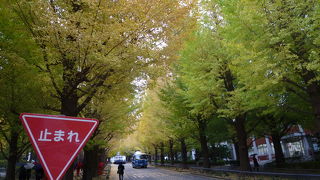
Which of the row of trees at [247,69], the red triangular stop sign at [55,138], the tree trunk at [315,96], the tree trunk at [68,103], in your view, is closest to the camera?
the red triangular stop sign at [55,138]

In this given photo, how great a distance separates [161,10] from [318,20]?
4812 mm

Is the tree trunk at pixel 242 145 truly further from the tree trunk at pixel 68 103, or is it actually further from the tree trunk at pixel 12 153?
the tree trunk at pixel 12 153

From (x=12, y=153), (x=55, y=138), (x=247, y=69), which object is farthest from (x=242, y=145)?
(x=55, y=138)

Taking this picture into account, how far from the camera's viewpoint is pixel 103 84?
620cm

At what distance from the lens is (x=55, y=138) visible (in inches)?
87.7

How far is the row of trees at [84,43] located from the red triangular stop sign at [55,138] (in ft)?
8.47

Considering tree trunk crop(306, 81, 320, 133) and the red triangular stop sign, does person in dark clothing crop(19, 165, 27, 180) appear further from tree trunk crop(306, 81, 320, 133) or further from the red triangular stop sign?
tree trunk crop(306, 81, 320, 133)

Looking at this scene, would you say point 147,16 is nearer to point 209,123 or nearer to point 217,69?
point 217,69

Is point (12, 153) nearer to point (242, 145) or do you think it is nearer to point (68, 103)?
point (68, 103)

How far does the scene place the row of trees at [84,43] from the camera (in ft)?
15.9

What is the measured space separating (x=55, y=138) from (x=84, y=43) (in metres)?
2.95

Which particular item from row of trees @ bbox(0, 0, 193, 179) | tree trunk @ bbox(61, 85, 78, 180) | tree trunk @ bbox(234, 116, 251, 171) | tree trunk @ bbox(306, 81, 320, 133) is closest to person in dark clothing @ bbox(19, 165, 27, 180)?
row of trees @ bbox(0, 0, 193, 179)

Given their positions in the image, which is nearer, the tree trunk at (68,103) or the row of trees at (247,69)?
the tree trunk at (68,103)

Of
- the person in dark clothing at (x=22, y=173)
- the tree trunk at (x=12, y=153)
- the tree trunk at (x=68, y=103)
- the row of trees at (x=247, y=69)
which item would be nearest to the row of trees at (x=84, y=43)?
the tree trunk at (x=68, y=103)
